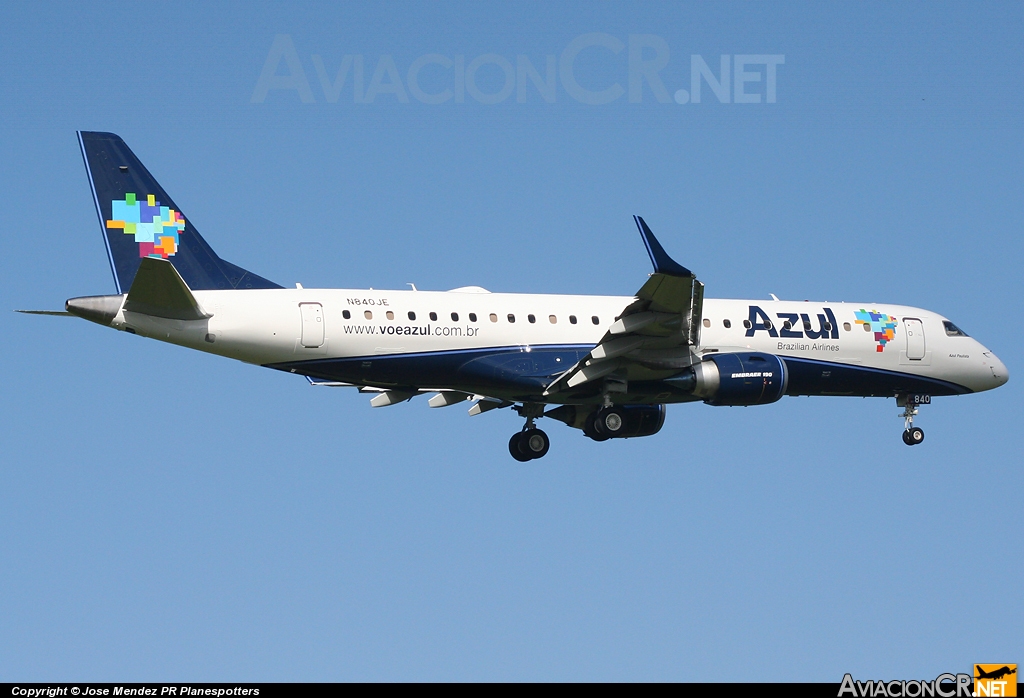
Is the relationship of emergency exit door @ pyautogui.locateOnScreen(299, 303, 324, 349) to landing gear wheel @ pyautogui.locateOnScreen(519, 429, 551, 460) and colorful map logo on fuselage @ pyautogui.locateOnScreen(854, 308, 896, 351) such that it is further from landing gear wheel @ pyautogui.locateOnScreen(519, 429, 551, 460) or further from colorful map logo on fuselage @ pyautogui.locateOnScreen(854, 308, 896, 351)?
colorful map logo on fuselage @ pyautogui.locateOnScreen(854, 308, 896, 351)

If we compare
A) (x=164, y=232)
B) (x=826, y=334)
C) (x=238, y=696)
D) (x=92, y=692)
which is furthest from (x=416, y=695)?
(x=826, y=334)

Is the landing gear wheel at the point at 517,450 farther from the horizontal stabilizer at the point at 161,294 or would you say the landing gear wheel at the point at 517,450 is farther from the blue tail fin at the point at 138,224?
the horizontal stabilizer at the point at 161,294

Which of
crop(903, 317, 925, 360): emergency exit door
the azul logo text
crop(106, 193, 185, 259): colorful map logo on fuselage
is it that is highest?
crop(903, 317, 925, 360): emergency exit door

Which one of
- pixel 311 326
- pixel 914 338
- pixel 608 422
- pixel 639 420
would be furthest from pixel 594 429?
pixel 914 338

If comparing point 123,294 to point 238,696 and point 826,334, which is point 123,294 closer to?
point 238,696

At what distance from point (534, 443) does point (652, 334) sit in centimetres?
699

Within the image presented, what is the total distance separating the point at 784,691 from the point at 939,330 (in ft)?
67.7

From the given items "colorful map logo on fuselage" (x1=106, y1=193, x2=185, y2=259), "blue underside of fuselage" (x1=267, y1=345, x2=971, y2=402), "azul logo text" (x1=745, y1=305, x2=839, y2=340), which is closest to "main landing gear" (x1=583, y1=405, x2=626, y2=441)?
"blue underside of fuselage" (x1=267, y1=345, x2=971, y2=402)

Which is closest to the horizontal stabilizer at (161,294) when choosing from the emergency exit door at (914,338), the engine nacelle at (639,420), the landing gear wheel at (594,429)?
the landing gear wheel at (594,429)

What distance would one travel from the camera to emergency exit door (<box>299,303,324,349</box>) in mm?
32094

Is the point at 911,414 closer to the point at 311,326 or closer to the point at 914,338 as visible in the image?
the point at 914,338

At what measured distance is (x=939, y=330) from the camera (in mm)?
40156

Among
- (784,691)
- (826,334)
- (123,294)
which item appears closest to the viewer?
(784,691)

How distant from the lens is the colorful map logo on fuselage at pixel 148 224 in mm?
31984
